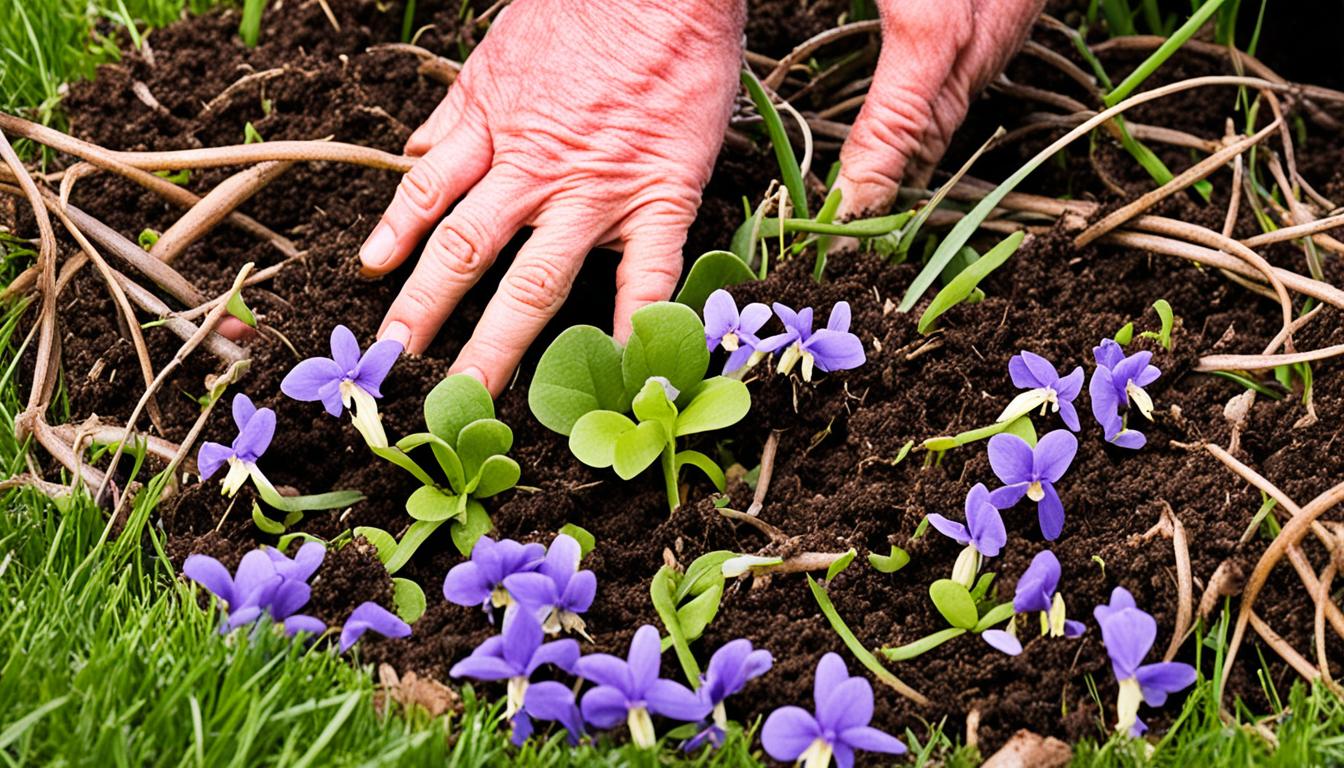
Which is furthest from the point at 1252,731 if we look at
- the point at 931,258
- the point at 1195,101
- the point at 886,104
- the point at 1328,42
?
the point at 1328,42

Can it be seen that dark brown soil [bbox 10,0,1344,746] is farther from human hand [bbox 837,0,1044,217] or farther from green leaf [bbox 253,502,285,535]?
human hand [bbox 837,0,1044,217]

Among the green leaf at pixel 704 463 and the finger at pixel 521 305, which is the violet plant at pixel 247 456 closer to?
the finger at pixel 521 305

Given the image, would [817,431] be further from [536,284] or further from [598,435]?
[536,284]

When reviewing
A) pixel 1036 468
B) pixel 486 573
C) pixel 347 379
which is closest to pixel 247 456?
pixel 347 379

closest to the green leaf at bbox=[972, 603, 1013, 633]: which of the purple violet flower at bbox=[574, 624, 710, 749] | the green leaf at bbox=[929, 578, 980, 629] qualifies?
the green leaf at bbox=[929, 578, 980, 629]

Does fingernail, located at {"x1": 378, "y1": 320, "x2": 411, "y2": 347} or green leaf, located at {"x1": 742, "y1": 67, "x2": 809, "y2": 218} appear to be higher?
green leaf, located at {"x1": 742, "y1": 67, "x2": 809, "y2": 218}
